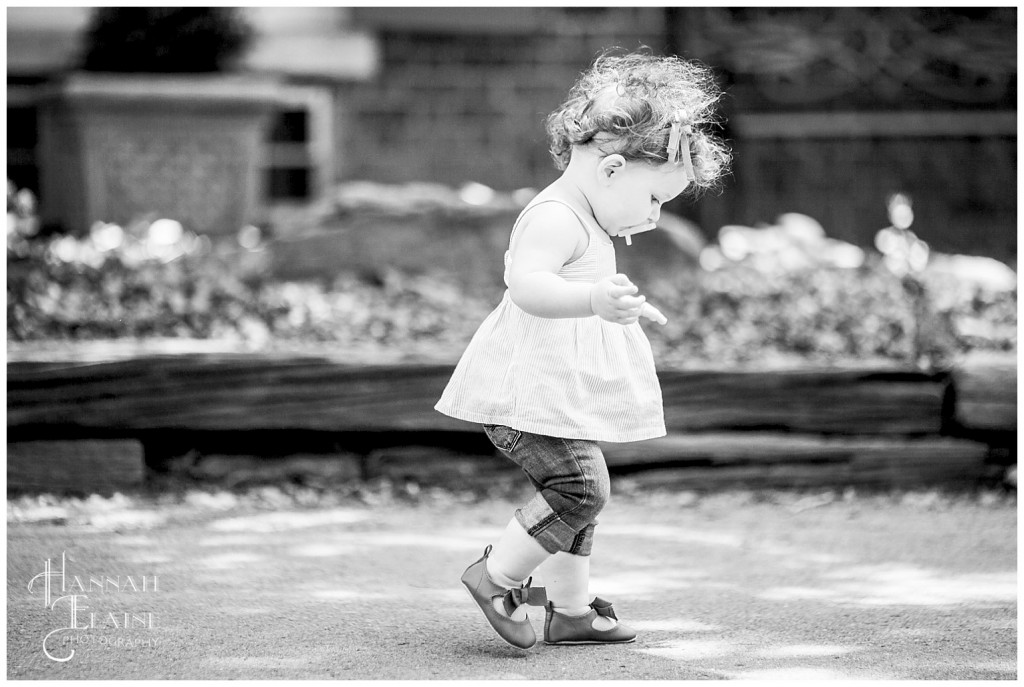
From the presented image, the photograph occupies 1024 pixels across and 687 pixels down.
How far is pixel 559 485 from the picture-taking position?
238 cm

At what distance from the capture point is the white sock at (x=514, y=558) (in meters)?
2.38

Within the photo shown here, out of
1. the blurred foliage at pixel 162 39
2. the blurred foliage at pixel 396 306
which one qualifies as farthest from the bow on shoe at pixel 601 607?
the blurred foliage at pixel 162 39

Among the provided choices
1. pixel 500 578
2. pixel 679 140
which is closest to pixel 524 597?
pixel 500 578

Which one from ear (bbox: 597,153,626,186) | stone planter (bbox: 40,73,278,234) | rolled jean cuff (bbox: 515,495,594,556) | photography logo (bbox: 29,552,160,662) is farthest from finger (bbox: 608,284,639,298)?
stone planter (bbox: 40,73,278,234)

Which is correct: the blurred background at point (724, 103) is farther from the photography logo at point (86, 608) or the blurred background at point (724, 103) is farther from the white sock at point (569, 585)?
the white sock at point (569, 585)

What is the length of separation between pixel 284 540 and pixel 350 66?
556cm

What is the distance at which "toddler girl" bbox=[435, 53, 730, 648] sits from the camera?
2344 mm

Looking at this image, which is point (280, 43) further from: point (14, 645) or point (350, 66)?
point (14, 645)

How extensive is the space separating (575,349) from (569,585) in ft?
1.66

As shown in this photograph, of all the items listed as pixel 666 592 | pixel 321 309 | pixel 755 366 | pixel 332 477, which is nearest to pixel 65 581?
pixel 332 477

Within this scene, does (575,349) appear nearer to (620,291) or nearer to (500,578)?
(620,291)

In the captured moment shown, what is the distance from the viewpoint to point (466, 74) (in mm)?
8453

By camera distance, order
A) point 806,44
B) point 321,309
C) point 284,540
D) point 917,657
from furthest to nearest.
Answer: point 806,44, point 321,309, point 284,540, point 917,657

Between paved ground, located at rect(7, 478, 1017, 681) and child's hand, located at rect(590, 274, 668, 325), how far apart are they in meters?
0.72
